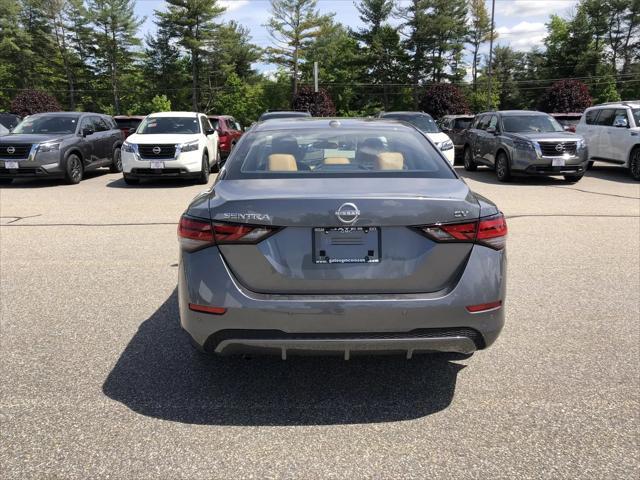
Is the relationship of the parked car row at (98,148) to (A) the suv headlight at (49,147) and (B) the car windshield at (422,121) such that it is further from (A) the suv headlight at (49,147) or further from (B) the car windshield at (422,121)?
(B) the car windshield at (422,121)

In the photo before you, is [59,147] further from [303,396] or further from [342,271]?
[342,271]

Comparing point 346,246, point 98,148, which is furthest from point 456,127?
point 346,246

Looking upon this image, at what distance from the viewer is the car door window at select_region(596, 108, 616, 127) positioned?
15945 millimetres

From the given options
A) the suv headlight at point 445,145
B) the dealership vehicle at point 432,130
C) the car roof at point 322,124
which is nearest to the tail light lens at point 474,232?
the car roof at point 322,124

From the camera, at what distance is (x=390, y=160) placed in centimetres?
372

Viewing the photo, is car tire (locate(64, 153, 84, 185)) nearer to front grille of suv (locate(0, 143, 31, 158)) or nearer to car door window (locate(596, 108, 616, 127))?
front grille of suv (locate(0, 143, 31, 158))

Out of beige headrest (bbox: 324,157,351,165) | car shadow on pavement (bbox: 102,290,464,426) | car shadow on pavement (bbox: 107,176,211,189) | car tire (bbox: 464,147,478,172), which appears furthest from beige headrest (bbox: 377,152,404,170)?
car tire (bbox: 464,147,478,172)

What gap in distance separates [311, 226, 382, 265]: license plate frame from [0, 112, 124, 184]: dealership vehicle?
12419 mm

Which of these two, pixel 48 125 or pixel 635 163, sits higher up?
pixel 48 125

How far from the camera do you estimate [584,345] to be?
163 inches

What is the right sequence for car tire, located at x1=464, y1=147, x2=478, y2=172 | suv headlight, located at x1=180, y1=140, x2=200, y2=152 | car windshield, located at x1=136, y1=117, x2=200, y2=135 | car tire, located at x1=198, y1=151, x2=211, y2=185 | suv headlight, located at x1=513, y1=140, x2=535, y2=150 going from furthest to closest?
car tire, located at x1=464, y1=147, x2=478, y2=172, car windshield, located at x1=136, y1=117, x2=200, y2=135, car tire, located at x1=198, y1=151, x2=211, y2=185, suv headlight, located at x1=513, y1=140, x2=535, y2=150, suv headlight, located at x1=180, y1=140, x2=200, y2=152

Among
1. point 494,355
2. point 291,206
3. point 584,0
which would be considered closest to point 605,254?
point 494,355

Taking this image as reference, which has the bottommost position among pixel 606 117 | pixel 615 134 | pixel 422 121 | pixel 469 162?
pixel 469 162

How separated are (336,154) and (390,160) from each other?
0.40 m
